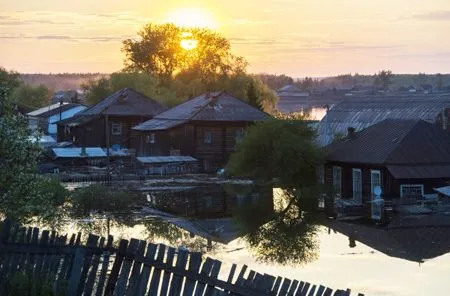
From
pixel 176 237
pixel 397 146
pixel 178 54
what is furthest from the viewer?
pixel 178 54

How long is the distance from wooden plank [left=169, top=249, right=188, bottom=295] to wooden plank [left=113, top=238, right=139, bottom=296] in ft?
2.85

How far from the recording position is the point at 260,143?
4309 cm

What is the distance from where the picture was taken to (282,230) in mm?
30938

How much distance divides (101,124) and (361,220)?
4592 centimetres

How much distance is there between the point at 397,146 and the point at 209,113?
27034mm

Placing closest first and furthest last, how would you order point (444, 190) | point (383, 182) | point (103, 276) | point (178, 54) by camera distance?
point (103, 276)
point (444, 190)
point (383, 182)
point (178, 54)

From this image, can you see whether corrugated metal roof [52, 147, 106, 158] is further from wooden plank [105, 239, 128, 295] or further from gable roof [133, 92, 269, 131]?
wooden plank [105, 239, 128, 295]

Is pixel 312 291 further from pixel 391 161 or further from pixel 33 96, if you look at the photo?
pixel 33 96

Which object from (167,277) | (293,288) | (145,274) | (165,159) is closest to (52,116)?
(165,159)

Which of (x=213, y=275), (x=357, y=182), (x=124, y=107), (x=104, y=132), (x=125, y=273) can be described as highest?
(x=124, y=107)

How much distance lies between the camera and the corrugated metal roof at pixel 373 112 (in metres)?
64.0

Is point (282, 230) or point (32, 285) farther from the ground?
point (32, 285)

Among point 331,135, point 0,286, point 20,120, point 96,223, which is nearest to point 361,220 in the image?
point 96,223

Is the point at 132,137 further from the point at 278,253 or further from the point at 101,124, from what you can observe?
the point at 278,253
